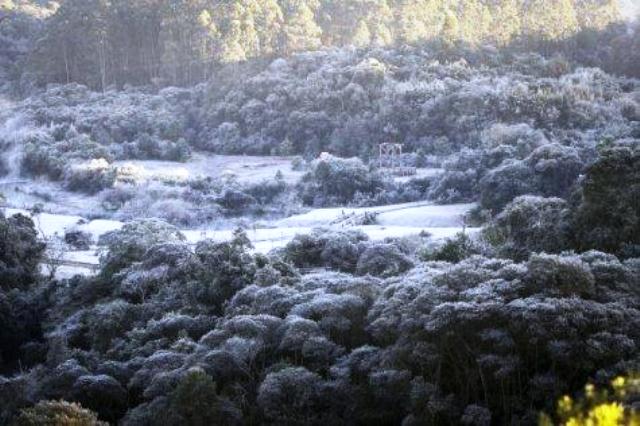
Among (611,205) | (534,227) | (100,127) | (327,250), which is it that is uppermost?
(611,205)

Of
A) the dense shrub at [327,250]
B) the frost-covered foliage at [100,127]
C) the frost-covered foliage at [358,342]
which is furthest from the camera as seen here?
the frost-covered foliage at [100,127]

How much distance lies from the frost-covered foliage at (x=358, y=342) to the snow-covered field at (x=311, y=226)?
681 cm

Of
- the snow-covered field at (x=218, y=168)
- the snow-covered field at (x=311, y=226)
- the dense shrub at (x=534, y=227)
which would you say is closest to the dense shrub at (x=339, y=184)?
the snow-covered field at (x=311, y=226)

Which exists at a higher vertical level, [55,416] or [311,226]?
[55,416]

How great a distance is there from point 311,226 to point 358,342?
633 inches

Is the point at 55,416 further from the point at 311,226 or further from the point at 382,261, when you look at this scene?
the point at 311,226

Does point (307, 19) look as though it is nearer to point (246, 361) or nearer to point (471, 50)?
point (471, 50)

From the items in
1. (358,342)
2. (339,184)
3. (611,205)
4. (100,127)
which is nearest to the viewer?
(358,342)

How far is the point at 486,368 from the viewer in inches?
535

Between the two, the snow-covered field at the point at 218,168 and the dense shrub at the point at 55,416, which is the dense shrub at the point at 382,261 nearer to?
the dense shrub at the point at 55,416

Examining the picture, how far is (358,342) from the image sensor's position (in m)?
16.4

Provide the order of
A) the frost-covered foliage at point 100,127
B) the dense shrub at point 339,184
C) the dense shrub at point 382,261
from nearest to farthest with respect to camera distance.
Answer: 1. the dense shrub at point 382,261
2. the dense shrub at point 339,184
3. the frost-covered foliage at point 100,127

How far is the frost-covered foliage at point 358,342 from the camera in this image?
1332 centimetres

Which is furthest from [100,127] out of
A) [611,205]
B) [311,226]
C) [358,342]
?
[611,205]
